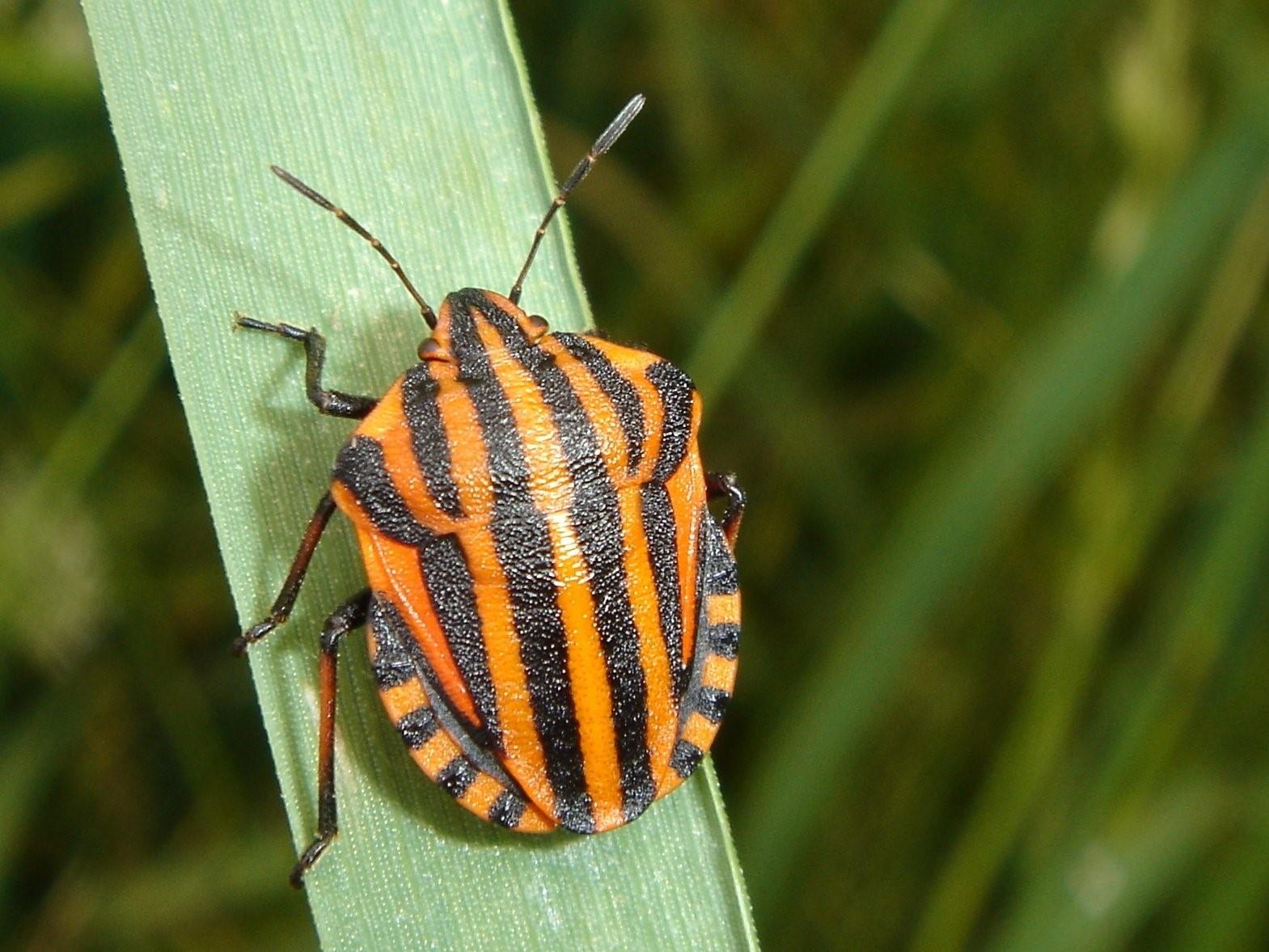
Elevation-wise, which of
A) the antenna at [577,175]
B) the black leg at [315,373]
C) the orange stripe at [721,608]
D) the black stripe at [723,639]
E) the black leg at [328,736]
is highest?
the antenna at [577,175]

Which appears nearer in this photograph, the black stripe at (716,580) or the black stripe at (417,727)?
the black stripe at (417,727)

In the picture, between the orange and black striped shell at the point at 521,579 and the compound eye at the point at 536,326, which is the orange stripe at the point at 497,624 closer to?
the orange and black striped shell at the point at 521,579

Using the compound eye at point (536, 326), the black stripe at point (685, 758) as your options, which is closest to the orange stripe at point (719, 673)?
the black stripe at point (685, 758)

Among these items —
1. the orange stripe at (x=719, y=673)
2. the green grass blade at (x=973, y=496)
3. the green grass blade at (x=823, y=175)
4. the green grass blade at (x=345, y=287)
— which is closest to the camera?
the green grass blade at (x=345, y=287)

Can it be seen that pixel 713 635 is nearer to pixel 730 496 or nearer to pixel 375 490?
pixel 730 496

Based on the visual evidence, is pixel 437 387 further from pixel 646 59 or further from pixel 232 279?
pixel 646 59

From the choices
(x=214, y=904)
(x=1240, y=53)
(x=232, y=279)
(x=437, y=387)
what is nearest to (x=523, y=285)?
(x=437, y=387)
